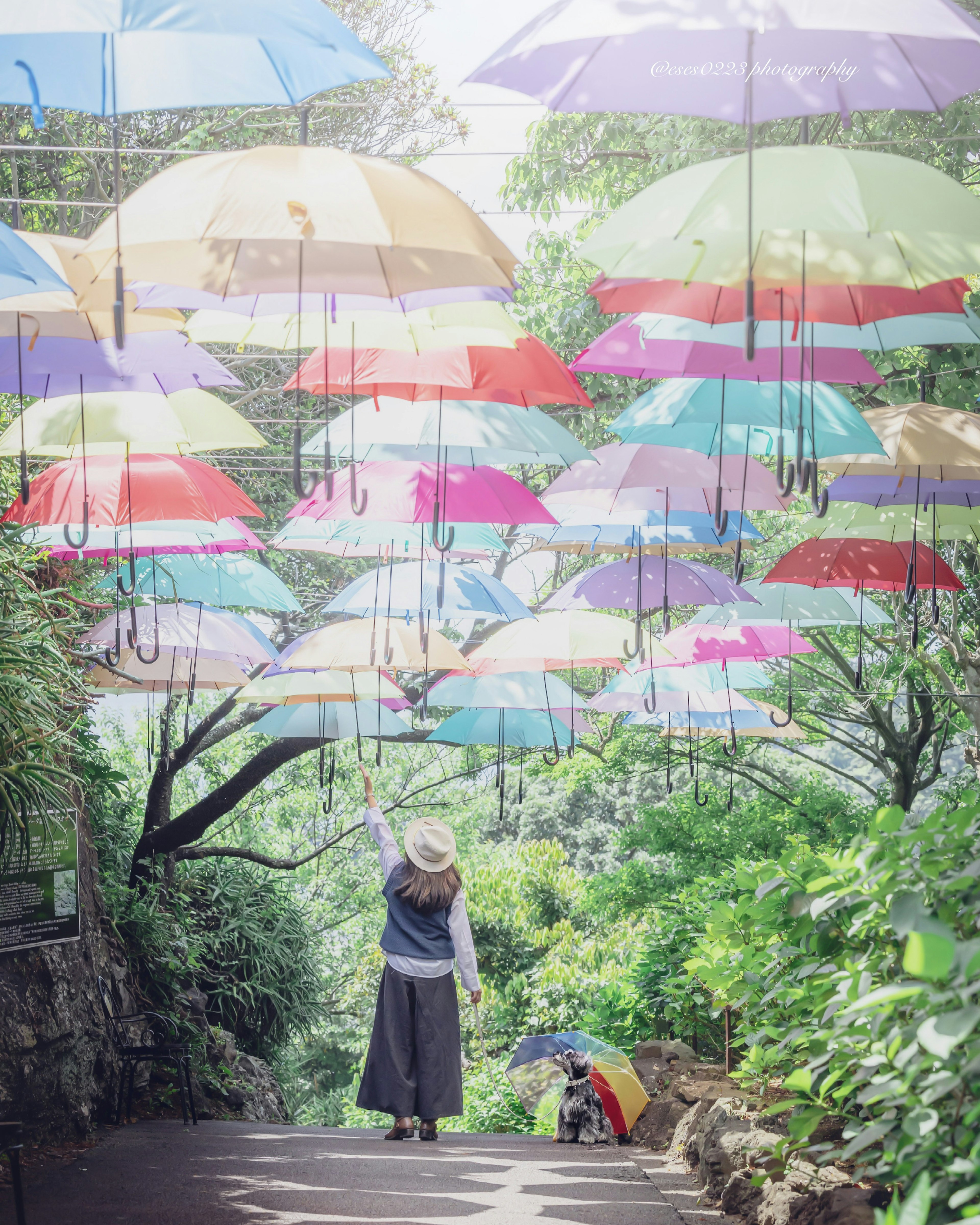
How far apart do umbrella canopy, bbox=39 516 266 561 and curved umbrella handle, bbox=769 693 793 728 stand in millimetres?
3670

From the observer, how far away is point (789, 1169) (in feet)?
12.1

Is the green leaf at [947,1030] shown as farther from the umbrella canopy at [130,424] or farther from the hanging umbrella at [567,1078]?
the hanging umbrella at [567,1078]

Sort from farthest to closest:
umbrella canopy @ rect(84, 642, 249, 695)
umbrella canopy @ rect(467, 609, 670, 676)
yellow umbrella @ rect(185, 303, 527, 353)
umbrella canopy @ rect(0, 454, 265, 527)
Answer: umbrella canopy @ rect(84, 642, 249, 695)
umbrella canopy @ rect(467, 609, 670, 676)
umbrella canopy @ rect(0, 454, 265, 527)
yellow umbrella @ rect(185, 303, 527, 353)

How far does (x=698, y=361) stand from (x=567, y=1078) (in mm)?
4271

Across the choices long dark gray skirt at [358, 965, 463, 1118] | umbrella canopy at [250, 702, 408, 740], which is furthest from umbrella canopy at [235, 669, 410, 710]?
long dark gray skirt at [358, 965, 463, 1118]

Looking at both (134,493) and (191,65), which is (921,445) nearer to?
(191,65)

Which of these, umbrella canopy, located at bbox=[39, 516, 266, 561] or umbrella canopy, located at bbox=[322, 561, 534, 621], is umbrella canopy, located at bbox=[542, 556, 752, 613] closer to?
umbrella canopy, located at bbox=[322, 561, 534, 621]

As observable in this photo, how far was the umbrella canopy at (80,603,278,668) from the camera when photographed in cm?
795

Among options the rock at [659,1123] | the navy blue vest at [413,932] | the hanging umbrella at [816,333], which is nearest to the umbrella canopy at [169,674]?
the navy blue vest at [413,932]

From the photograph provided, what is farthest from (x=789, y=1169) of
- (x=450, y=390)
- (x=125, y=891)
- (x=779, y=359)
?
(x=125, y=891)

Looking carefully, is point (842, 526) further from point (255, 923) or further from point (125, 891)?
point (255, 923)

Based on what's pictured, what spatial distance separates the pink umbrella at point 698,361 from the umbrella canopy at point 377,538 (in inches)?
82.7

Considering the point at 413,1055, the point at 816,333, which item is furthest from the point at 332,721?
the point at 816,333

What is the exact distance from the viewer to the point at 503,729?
9.60 m
